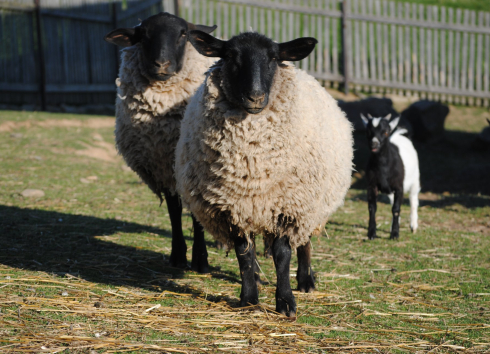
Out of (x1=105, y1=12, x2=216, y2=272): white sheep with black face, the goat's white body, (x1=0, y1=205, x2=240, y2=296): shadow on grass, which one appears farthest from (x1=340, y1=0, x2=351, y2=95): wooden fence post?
(x1=105, y1=12, x2=216, y2=272): white sheep with black face

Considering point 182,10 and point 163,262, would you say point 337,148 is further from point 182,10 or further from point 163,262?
point 182,10

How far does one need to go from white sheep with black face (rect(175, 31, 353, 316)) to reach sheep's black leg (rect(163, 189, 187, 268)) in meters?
1.04

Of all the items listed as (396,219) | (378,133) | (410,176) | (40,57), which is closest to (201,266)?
(396,219)

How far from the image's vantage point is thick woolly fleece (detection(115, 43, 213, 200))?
4.75 metres

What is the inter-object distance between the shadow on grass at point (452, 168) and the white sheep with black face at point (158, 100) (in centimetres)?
418

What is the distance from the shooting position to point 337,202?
14.8 feet

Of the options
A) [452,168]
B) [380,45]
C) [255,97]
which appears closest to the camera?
[255,97]

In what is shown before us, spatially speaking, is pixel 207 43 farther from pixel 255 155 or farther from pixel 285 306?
pixel 285 306

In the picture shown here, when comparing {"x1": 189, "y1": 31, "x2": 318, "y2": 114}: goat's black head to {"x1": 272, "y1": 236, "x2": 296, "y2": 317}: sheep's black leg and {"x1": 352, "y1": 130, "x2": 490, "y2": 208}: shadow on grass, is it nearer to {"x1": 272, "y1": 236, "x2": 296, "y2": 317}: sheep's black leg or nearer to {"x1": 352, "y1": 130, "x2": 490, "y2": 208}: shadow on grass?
{"x1": 272, "y1": 236, "x2": 296, "y2": 317}: sheep's black leg

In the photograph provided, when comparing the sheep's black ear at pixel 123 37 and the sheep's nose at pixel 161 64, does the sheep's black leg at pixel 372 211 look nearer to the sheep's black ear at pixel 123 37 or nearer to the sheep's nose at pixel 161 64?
the sheep's nose at pixel 161 64

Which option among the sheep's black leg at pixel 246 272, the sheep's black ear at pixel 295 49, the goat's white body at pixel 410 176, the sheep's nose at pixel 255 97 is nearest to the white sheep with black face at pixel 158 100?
the sheep's black leg at pixel 246 272

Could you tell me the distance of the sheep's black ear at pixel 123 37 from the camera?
191 inches

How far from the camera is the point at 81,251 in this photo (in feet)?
16.9

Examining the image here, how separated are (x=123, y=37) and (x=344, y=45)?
11098 millimetres
